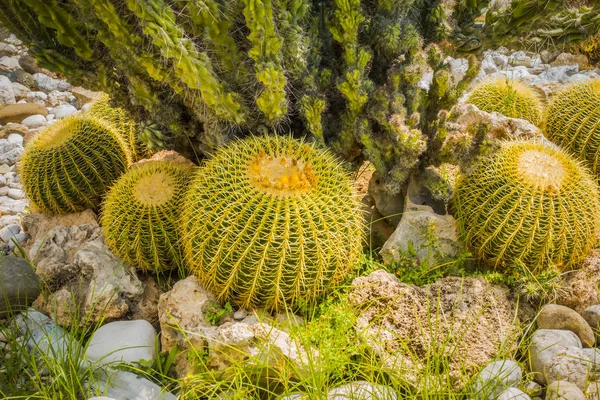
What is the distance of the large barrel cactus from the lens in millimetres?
2695

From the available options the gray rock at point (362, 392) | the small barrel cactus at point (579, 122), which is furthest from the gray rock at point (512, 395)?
the small barrel cactus at point (579, 122)

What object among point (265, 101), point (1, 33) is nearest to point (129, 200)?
point (265, 101)

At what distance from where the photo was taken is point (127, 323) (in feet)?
9.36

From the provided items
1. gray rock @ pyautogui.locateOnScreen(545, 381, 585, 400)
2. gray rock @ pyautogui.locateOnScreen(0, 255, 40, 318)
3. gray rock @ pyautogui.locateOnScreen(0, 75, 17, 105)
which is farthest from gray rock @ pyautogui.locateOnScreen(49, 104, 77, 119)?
gray rock @ pyautogui.locateOnScreen(545, 381, 585, 400)

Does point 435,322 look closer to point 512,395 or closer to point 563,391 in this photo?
point 512,395

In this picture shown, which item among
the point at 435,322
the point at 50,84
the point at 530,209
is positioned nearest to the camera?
the point at 435,322

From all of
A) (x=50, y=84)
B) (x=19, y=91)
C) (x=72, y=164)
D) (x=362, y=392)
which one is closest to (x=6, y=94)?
(x=19, y=91)

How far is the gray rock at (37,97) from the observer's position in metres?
6.00

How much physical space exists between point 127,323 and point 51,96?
4159 millimetres

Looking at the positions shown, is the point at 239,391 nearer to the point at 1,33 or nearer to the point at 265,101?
the point at 265,101

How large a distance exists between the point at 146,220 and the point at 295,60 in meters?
1.18

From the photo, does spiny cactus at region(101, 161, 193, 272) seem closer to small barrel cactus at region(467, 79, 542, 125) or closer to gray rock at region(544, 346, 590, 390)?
gray rock at region(544, 346, 590, 390)

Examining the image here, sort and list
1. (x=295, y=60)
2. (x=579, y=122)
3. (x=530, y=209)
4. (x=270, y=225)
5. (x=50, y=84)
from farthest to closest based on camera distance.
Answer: (x=50, y=84) → (x=579, y=122) → (x=295, y=60) → (x=530, y=209) → (x=270, y=225)

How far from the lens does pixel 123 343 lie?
8.91 feet
